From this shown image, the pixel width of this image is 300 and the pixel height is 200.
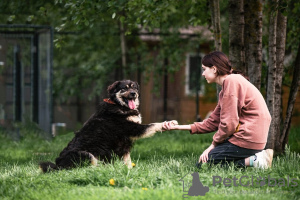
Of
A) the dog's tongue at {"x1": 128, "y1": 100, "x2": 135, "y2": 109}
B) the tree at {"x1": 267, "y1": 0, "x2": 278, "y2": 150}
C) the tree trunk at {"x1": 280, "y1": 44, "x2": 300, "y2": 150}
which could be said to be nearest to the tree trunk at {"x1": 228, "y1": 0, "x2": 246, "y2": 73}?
the tree at {"x1": 267, "y1": 0, "x2": 278, "y2": 150}

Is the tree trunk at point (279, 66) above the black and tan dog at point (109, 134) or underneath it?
above

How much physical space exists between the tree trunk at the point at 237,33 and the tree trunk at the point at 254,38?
193mm

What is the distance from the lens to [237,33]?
7.85 meters

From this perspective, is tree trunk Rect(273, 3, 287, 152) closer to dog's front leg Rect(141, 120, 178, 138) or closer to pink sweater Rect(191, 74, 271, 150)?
pink sweater Rect(191, 74, 271, 150)

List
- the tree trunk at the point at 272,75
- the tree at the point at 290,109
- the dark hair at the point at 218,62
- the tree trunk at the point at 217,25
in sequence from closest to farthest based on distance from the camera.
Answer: the dark hair at the point at 218,62, the tree trunk at the point at 272,75, the tree at the point at 290,109, the tree trunk at the point at 217,25

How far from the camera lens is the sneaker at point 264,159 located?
19.9ft

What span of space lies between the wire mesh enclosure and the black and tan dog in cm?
528

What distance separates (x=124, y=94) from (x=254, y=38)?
2.47 meters

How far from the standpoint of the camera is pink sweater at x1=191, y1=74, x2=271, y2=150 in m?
5.95

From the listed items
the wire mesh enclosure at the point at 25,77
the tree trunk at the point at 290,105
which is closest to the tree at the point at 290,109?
the tree trunk at the point at 290,105

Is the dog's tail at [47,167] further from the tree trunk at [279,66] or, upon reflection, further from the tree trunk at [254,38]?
the tree trunk at [279,66]

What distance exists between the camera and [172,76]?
16.1 metres

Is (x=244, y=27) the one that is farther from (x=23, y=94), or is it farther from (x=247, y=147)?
(x=23, y=94)

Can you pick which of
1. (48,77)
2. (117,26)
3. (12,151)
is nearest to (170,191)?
(12,151)
